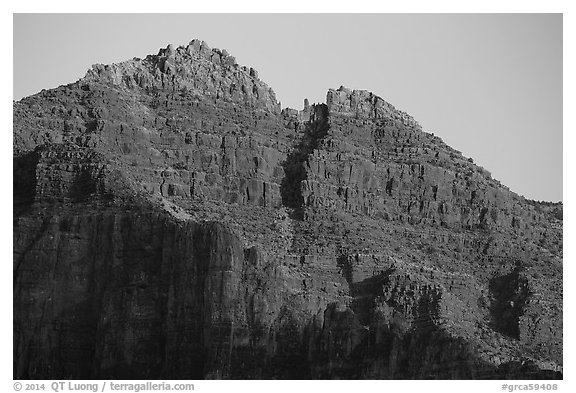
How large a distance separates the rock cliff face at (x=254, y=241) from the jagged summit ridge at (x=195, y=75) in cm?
14

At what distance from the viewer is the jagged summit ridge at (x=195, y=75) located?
623 feet

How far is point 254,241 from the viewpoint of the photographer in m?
178

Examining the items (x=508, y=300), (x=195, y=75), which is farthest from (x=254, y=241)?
(x=195, y=75)

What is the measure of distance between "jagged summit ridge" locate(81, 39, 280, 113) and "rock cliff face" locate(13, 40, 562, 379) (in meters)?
0.14

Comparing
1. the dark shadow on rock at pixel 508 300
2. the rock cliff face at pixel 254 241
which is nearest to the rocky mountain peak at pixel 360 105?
the rock cliff face at pixel 254 241

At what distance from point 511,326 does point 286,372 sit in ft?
72.1

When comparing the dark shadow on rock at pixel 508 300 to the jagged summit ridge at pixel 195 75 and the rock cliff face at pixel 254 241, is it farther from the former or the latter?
the jagged summit ridge at pixel 195 75

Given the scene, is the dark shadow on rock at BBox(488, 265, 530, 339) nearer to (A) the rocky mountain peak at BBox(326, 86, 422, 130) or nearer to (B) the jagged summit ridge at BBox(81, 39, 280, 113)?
(A) the rocky mountain peak at BBox(326, 86, 422, 130)

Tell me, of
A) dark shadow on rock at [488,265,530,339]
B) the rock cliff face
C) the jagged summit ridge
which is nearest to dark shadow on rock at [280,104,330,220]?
the rock cliff face

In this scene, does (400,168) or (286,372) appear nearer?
(286,372)

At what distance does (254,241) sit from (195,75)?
1747cm

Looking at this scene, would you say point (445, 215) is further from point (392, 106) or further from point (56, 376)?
point (56, 376)

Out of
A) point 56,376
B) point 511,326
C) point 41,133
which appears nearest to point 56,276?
point 56,376

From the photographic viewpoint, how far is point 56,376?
160 metres
